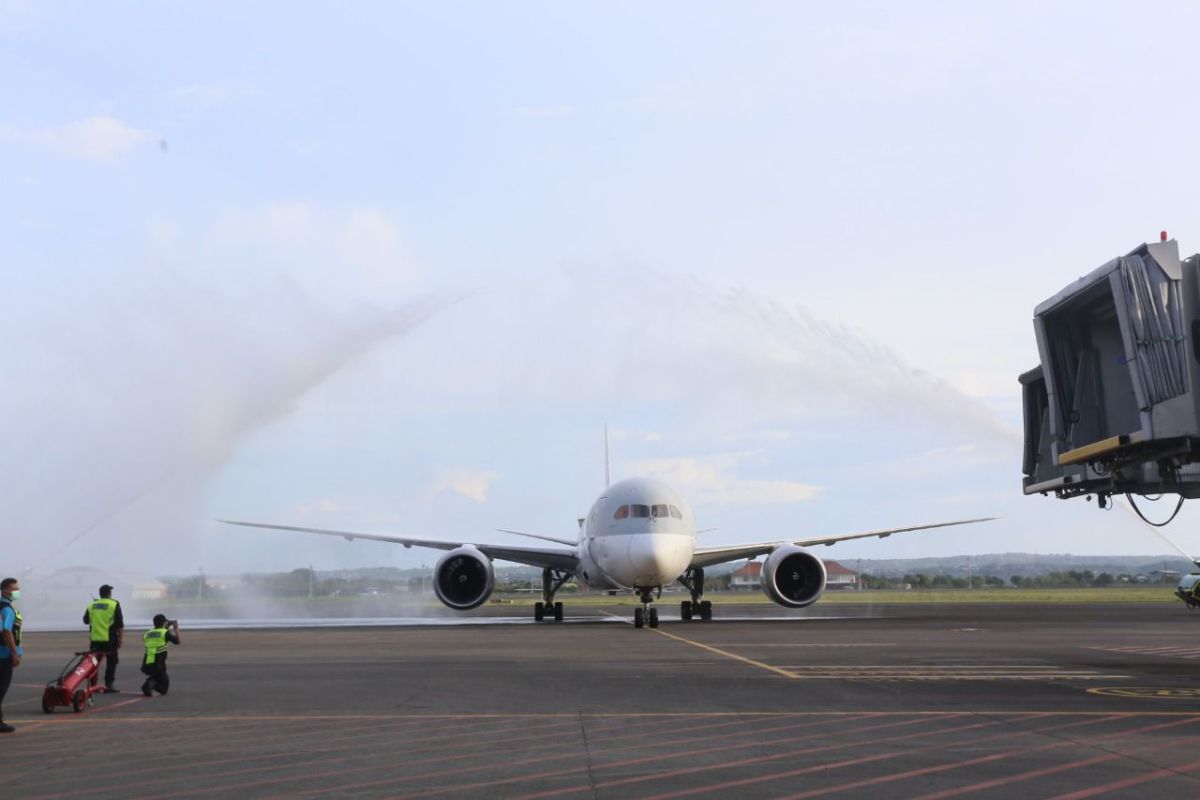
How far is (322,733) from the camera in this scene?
37.6 ft

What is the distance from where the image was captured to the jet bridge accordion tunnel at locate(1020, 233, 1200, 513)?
568 inches

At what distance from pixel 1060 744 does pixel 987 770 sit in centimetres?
171

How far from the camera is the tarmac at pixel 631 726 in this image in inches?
341

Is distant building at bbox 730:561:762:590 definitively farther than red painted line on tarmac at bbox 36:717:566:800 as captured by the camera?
Yes

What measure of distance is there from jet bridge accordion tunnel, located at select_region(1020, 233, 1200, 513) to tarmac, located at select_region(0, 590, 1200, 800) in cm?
294

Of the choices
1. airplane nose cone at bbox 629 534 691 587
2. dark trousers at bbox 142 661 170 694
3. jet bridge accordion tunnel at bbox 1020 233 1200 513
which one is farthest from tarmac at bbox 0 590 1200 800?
airplane nose cone at bbox 629 534 691 587

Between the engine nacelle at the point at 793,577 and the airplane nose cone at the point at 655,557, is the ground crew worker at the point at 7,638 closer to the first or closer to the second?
the airplane nose cone at the point at 655,557

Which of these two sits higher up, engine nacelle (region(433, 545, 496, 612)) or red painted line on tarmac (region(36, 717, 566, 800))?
engine nacelle (region(433, 545, 496, 612))

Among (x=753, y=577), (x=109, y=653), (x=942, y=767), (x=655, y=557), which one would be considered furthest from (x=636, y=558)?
(x=753, y=577)

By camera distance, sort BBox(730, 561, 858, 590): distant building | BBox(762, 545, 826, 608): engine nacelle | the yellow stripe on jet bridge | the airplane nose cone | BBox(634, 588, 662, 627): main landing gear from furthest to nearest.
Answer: BBox(730, 561, 858, 590): distant building, BBox(762, 545, 826, 608): engine nacelle, BBox(634, 588, 662, 627): main landing gear, the airplane nose cone, the yellow stripe on jet bridge

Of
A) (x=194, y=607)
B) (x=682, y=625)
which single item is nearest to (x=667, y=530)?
(x=682, y=625)

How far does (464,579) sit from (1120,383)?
930 inches

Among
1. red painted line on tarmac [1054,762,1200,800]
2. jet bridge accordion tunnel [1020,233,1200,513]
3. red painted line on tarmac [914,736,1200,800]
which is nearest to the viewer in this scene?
red painted line on tarmac [1054,762,1200,800]

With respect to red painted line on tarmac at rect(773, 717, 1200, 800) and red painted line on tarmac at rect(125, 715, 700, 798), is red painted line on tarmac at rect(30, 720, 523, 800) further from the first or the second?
red painted line on tarmac at rect(773, 717, 1200, 800)
